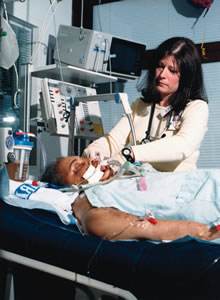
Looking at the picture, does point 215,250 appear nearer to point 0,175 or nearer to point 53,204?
point 53,204

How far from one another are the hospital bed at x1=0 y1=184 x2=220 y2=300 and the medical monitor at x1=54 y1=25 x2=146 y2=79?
7.11ft

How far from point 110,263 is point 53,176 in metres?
0.73

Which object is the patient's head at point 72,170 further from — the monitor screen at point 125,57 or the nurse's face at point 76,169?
the monitor screen at point 125,57

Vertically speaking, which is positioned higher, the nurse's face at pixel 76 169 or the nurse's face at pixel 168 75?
the nurse's face at pixel 168 75

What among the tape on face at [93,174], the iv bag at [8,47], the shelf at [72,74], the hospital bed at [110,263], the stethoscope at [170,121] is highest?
the iv bag at [8,47]

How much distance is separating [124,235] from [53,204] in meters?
0.47

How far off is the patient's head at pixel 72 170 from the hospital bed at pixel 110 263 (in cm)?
32

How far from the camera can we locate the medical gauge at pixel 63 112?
3062 mm

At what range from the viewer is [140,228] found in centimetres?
122

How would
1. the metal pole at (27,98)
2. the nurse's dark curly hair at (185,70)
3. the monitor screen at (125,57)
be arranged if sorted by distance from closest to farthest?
1. the nurse's dark curly hair at (185,70)
2. the metal pole at (27,98)
3. the monitor screen at (125,57)

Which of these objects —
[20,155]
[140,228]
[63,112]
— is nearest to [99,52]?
[63,112]

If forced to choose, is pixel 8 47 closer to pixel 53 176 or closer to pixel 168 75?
pixel 168 75

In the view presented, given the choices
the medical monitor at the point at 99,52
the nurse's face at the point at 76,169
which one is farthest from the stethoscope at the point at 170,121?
the medical monitor at the point at 99,52

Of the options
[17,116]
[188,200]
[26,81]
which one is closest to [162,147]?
[188,200]
